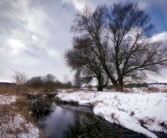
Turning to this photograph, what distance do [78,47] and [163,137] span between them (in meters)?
18.5

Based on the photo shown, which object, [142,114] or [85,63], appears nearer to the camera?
[142,114]

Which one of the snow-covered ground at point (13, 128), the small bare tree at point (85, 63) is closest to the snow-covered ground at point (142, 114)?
the snow-covered ground at point (13, 128)

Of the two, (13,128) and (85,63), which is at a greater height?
(85,63)

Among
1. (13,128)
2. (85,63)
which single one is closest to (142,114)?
(13,128)

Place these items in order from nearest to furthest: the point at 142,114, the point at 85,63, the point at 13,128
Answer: the point at 13,128
the point at 142,114
the point at 85,63

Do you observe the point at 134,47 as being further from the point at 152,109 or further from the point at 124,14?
the point at 152,109

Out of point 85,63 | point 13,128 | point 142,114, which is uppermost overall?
point 85,63

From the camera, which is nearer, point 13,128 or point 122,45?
point 13,128

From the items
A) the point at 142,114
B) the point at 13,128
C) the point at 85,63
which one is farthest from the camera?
the point at 85,63

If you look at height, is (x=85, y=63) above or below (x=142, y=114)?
above

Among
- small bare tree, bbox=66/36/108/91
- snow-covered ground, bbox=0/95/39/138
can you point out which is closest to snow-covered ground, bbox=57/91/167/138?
snow-covered ground, bbox=0/95/39/138

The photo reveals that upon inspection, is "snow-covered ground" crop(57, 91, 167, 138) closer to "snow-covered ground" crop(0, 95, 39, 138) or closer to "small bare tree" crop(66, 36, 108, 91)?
"snow-covered ground" crop(0, 95, 39, 138)

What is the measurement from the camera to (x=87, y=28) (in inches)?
987

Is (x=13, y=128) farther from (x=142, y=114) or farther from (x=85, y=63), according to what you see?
(x=85, y=63)
